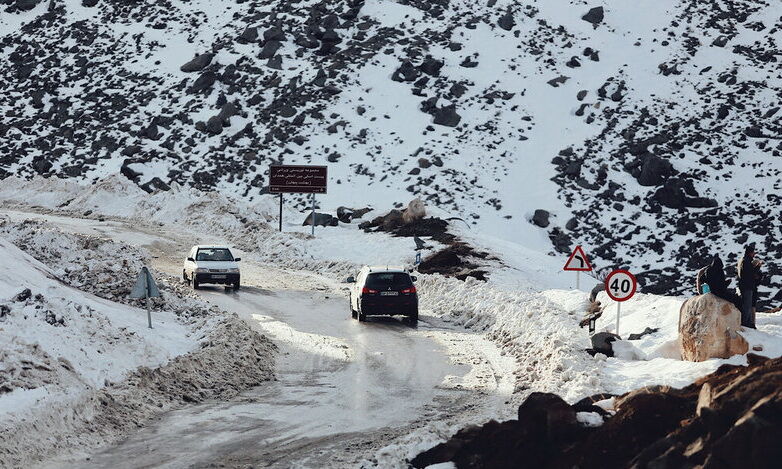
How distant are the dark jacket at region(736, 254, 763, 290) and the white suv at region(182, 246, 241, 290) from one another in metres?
18.9

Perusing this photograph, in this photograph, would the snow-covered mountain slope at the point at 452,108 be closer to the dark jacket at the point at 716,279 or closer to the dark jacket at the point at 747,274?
the dark jacket at the point at 747,274

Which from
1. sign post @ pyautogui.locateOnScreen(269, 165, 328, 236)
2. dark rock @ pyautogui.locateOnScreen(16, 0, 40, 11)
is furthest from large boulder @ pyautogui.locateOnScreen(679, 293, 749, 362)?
dark rock @ pyautogui.locateOnScreen(16, 0, 40, 11)

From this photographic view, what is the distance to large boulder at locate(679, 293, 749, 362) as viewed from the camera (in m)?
15.0

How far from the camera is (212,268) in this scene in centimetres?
3077

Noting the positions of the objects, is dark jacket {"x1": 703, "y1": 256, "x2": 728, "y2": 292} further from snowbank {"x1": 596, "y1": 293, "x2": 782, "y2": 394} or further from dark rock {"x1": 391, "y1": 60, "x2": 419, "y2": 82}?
dark rock {"x1": 391, "y1": 60, "x2": 419, "y2": 82}

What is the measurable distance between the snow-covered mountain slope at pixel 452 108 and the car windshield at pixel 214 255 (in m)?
21.8

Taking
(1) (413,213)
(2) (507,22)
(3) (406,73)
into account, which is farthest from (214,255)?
(2) (507,22)

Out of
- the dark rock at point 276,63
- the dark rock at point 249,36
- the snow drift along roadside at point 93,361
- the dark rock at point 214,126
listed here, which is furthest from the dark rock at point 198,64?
the snow drift along roadside at point 93,361

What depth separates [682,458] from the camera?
28.7 feet

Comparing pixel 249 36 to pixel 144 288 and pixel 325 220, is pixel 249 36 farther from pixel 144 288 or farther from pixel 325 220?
pixel 144 288

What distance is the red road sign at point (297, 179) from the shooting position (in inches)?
1880

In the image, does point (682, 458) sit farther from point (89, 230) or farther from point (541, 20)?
point (541, 20)

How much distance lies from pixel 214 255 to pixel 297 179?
16.8 m

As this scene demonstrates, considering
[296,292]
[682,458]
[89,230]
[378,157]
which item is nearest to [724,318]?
[682,458]
